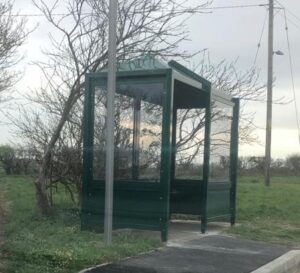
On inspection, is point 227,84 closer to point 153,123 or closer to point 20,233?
point 153,123

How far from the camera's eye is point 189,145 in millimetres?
13289

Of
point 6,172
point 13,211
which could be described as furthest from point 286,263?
point 6,172

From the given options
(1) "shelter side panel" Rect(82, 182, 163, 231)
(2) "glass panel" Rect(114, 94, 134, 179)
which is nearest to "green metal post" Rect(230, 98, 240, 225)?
(2) "glass panel" Rect(114, 94, 134, 179)

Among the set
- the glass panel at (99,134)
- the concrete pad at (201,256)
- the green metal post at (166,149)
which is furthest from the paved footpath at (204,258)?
the glass panel at (99,134)

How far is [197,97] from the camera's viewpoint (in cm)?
1255

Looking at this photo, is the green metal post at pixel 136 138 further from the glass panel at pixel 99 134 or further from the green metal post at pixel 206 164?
the green metal post at pixel 206 164

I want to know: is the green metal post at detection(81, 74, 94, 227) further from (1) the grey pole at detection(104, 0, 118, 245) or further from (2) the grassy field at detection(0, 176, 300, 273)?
(1) the grey pole at detection(104, 0, 118, 245)

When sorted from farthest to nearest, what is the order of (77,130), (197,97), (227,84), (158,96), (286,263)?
1. (227,84)
2. (77,130)
3. (197,97)
4. (158,96)
5. (286,263)

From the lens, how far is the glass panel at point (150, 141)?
10.4m

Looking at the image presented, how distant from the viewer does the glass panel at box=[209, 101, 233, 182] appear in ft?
39.4

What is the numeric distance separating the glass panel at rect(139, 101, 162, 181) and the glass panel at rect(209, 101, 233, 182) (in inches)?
59.4

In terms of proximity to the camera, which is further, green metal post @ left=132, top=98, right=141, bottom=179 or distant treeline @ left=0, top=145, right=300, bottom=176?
distant treeline @ left=0, top=145, right=300, bottom=176

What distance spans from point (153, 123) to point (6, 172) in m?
19.1

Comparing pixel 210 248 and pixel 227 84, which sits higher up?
pixel 227 84
